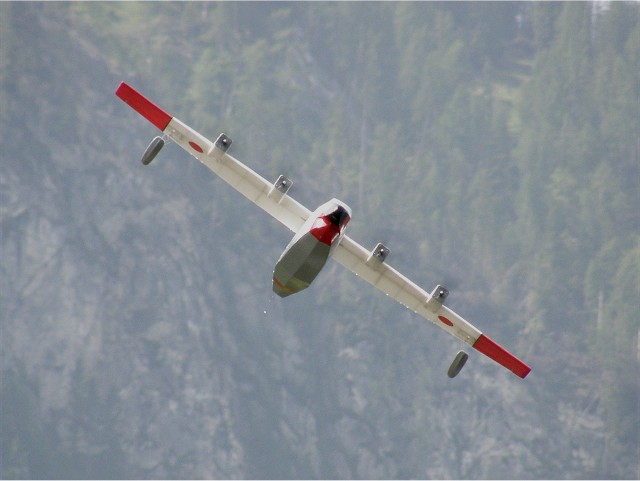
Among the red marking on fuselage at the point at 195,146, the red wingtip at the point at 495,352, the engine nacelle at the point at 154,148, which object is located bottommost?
the engine nacelle at the point at 154,148

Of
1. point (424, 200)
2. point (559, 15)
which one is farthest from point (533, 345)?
point (559, 15)

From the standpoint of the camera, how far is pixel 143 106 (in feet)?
217

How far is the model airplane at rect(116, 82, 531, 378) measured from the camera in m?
62.6

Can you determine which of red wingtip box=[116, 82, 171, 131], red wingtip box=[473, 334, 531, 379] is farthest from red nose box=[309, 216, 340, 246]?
red wingtip box=[473, 334, 531, 379]

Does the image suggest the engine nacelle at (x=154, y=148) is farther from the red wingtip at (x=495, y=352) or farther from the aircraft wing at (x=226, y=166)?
the red wingtip at (x=495, y=352)

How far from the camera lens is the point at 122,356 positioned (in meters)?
137

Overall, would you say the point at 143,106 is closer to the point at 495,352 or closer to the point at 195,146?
the point at 195,146

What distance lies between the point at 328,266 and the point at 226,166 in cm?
7539

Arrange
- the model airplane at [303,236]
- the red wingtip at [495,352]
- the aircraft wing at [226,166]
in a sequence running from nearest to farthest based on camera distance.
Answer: the model airplane at [303,236], the aircraft wing at [226,166], the red wingtip at [495,352]

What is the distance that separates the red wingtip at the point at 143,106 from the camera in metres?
65.6

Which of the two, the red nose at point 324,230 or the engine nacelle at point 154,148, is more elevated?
the red nose at point 324,230

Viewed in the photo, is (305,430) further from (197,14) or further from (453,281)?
(453,281)

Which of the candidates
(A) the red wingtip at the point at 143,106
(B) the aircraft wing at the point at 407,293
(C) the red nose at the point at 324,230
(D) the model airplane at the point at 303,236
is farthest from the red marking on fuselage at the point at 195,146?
(B) the aircraft wing at the point at 407,293

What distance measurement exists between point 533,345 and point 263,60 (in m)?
52.3
